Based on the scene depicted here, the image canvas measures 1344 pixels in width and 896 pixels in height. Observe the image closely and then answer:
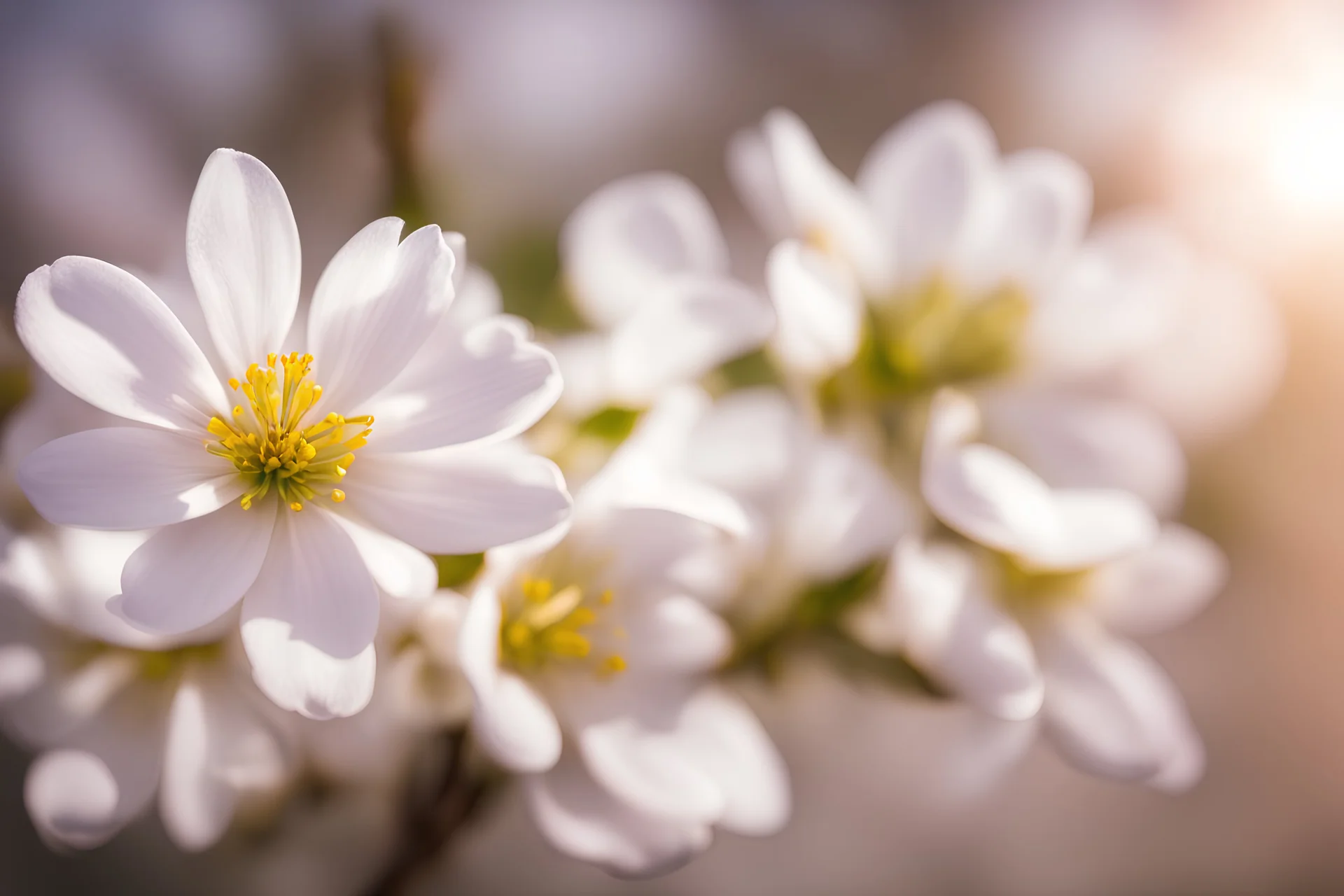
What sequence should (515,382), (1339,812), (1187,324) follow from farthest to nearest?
(1339,812)
(1187,324)
(515,382)

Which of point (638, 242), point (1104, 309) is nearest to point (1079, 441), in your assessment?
point (1104, 309)

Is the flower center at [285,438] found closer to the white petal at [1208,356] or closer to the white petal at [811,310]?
the white petal at [811,310]

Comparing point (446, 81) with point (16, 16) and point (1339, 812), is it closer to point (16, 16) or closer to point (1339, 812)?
point (16, 16)

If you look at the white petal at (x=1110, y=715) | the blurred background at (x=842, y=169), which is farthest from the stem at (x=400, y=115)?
the white petal at (x=1110, y=715)

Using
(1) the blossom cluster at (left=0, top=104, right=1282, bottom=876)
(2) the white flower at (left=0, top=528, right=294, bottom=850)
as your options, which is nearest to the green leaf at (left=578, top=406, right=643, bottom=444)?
(1) the blossom cluster at (left=0, top=104, right=1282, bottom=876)

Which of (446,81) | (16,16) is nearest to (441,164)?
(446,81)

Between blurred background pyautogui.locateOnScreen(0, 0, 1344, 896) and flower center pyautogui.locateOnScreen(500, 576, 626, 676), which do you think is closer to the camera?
flower center pyautogui.locateOnScreen(500, 576, 626, 676)

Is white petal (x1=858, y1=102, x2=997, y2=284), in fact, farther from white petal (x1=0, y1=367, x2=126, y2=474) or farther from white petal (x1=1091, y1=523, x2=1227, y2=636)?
white petal (x1=0, y1=367, x2=126, y2=474)
